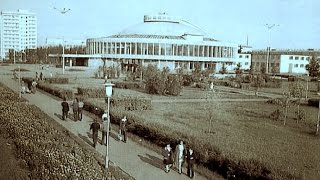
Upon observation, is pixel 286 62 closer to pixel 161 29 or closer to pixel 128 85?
pixel 161 29

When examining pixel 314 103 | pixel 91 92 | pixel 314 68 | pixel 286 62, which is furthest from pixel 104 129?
Result: pixel 286 62

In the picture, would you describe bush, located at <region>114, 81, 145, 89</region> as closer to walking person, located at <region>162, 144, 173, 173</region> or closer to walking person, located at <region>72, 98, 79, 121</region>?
walking person, located at <region>72, 98, 79, 121</region>

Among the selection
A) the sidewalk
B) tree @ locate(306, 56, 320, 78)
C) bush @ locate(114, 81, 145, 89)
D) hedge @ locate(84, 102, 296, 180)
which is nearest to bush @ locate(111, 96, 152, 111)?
the sidewalk

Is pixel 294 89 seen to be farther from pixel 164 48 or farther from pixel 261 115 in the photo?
pixel 164 48

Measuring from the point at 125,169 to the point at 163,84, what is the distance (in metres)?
12.8

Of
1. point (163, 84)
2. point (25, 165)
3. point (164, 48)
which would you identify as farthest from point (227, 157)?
point (164, 48)

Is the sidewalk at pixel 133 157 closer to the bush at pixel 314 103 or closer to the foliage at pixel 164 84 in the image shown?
the foliage at pixel 164 84

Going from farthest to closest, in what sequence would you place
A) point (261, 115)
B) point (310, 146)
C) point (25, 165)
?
point (261, 115)
point (310, 146)
point (25, 165)

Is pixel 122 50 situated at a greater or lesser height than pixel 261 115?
greater

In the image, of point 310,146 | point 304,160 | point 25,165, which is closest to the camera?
point 25,165

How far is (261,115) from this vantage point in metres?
13.6

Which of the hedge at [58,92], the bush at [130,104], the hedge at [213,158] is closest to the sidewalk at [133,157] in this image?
the hedge at [213,158]

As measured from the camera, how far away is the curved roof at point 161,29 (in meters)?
46.2

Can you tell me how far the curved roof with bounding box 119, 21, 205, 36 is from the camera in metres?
46.2
